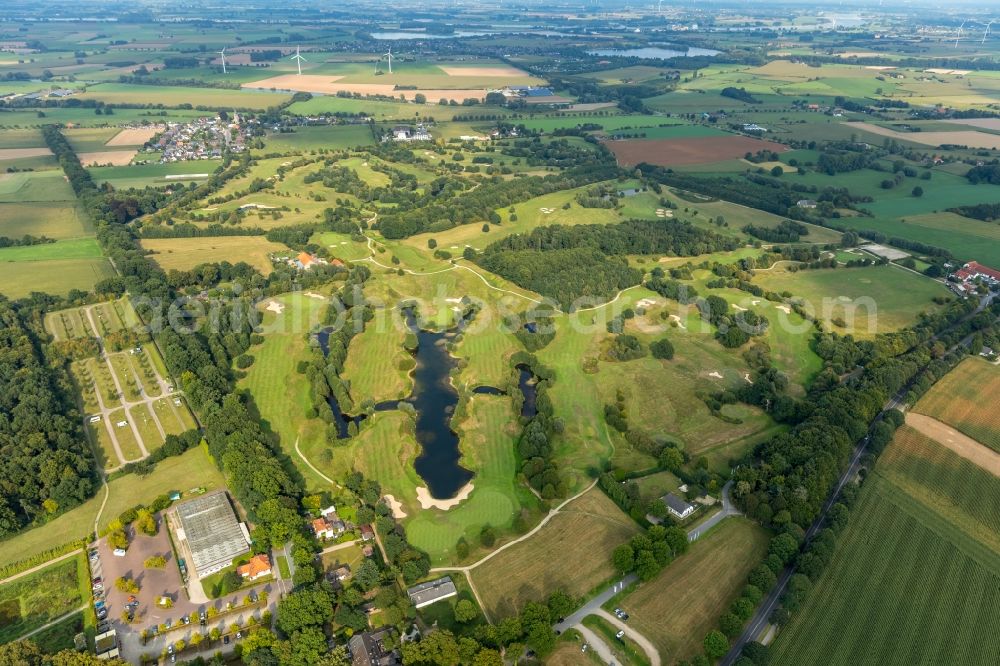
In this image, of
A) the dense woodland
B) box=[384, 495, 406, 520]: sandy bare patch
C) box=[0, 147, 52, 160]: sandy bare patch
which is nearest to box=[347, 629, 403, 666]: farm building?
box=[384, 495, 406, 520]: sandy bare patch

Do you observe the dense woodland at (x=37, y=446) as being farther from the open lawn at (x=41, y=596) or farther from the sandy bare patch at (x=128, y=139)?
the sandy bare patch at (x=128, y=139)

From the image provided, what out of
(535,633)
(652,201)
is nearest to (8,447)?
(535,633)

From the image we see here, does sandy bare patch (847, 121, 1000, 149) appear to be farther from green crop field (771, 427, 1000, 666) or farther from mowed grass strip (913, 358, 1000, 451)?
green crop field (771, 427, 1000, 666)

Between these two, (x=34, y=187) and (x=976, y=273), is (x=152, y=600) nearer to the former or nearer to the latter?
(x=976, y=273)

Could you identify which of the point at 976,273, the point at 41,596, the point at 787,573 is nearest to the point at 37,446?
the point at 41,596

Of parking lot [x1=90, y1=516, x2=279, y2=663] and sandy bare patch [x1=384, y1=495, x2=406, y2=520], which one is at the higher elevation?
sandy bare patch [x1=384, y1=495, x2=406, y2=520]

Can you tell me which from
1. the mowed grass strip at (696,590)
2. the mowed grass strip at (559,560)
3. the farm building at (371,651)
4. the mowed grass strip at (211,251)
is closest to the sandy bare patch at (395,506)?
the mowed grass strip at (559,560)
